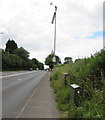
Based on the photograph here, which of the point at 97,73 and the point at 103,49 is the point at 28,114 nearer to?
the point at 97,73

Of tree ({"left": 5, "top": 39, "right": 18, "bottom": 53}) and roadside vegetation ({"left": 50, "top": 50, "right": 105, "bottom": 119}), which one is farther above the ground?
tree ({"left": 5, "top": 39, "right": 18, "bottom": 53})

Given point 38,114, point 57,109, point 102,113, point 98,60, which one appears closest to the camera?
point 102,113

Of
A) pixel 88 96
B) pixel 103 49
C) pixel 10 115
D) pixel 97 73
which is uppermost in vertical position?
pixel 103 49

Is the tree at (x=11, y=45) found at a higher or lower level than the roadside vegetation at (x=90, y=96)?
higher

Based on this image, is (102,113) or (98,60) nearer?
(102,113)

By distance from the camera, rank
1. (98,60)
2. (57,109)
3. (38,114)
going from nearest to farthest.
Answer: (38,114), (57,109), (98,60)

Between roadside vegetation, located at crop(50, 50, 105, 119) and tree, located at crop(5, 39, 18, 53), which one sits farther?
tree, located at crop(5, 39, 18, 53)

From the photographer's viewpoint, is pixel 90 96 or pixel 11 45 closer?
pixel 90 96

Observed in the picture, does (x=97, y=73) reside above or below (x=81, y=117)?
above

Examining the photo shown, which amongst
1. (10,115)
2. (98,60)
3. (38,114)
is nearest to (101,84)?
(98,60)

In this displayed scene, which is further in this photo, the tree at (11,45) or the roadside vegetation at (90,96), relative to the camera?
the tree at (11,45)

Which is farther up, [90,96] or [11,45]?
[11,45]

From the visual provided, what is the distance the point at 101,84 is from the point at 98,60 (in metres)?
1.46

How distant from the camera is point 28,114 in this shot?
32.6 ft
